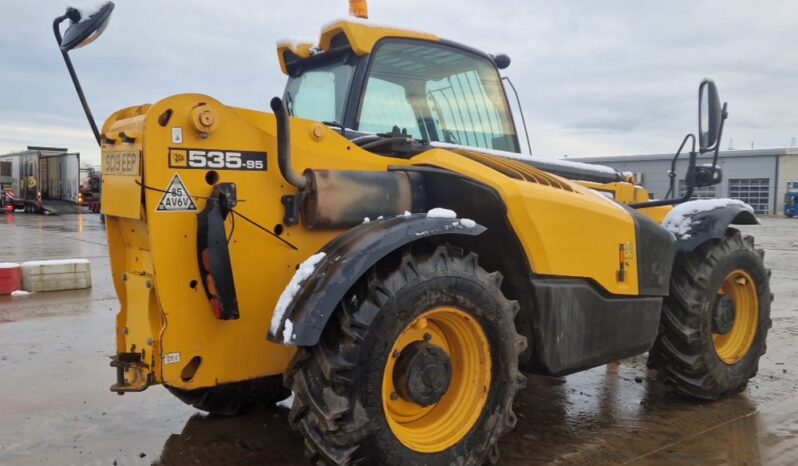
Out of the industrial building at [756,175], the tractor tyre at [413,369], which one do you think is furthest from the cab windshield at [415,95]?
the industrial building at [756,175]

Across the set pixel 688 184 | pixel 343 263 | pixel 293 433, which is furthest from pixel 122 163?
pixel 688 184

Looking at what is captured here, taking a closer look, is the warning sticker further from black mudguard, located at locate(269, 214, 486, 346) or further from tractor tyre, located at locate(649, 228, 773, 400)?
tractor tyre, located at locate(649, 228, 773, 400)

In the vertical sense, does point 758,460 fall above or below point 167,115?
below

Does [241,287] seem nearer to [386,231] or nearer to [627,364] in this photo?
[386,231]

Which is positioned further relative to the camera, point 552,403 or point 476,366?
point 552,403

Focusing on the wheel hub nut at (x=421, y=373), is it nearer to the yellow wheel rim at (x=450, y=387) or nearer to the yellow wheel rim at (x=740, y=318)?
the yellow wheel rim at (x=450, y=387)

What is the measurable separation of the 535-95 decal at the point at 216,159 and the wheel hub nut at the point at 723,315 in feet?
11.4

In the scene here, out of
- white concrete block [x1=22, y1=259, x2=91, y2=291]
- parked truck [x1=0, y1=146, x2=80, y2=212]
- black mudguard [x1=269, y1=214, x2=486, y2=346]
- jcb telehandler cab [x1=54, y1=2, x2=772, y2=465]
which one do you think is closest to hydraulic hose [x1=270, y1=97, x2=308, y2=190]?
jcb telehandler cab [x1=54, y1=2, x2=772, y2=465]

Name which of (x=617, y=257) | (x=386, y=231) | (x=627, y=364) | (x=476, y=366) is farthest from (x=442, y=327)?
(x=627, y=364)

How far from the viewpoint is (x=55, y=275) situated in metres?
9.86

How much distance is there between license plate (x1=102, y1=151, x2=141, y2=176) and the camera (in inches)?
126

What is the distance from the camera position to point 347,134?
409cm

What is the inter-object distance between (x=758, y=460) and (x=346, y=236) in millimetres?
2705

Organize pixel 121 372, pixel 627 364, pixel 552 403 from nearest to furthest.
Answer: pixel 121 372 → pixel 552 403 → pixel 627 364
